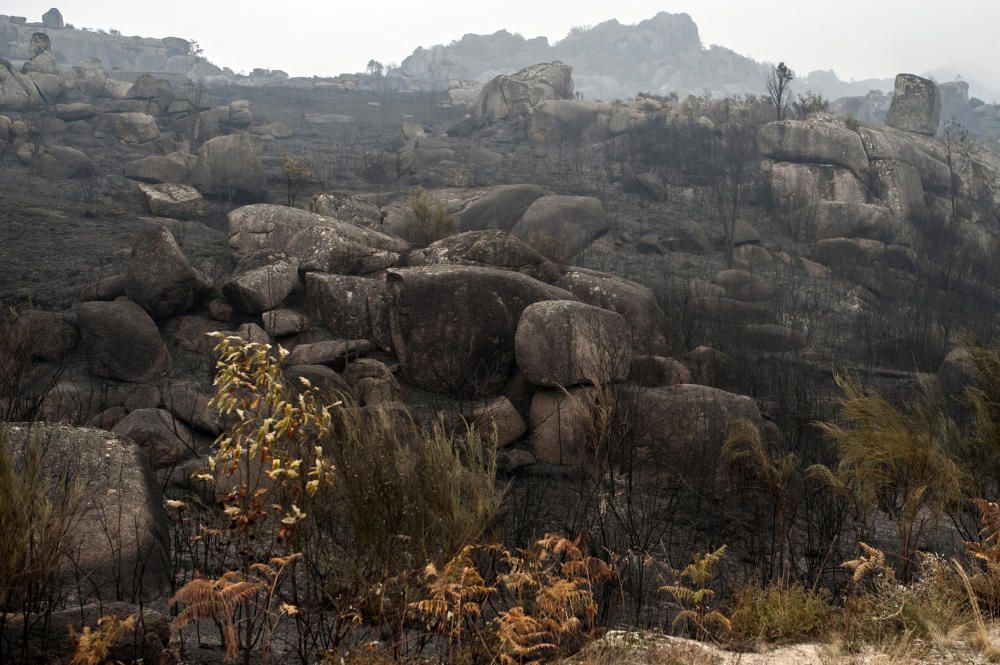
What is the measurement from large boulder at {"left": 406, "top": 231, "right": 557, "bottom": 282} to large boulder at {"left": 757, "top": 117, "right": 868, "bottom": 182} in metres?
18.8

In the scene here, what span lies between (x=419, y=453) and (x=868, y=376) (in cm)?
1155

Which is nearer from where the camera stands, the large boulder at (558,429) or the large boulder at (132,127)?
the large boulder at (558,429)

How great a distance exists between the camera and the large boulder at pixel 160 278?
11047mm

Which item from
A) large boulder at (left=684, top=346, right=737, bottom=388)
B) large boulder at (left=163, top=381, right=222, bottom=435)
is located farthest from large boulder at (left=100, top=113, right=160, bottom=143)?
large boulder at (left=684, top=346, right=737, bottom=388)

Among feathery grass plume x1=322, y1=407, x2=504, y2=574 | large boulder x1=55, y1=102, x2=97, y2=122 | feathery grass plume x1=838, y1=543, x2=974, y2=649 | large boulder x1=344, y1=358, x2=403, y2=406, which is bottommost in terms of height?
large boulder x1=344, y1=358, x2=403, y2=406

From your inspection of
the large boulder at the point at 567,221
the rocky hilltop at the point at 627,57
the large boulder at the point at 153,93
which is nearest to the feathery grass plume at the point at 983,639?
the large boulder at the point at 567,221

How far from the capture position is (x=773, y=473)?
6.89 meters

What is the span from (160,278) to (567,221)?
1261 centimetres

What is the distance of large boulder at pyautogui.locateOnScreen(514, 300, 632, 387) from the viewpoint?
10078mm

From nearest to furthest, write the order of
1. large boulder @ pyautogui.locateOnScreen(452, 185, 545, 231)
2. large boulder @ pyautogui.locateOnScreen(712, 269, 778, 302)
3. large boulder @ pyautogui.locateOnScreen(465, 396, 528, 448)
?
large boulder @ pyautogui.locateOnScreen(465, 396, 528, 448) → large boulder @ pyautogui.locateOnScreen(712, 269, 778, 302) → large boulder @ pyautogui.locateOnScreen(452, 185, 545, 231)

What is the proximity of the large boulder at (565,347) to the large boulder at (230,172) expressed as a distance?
44.1 feet

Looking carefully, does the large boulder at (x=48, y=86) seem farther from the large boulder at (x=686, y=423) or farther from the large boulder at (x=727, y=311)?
the large boulder at (x=686, y=423)

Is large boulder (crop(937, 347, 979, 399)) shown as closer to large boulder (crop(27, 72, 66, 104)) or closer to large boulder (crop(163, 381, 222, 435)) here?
large boulder (crop(163, 381, 222, 435))

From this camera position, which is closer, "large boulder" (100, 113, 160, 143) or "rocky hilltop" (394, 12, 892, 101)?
"large boulder" (100, 113, 160, 143)
